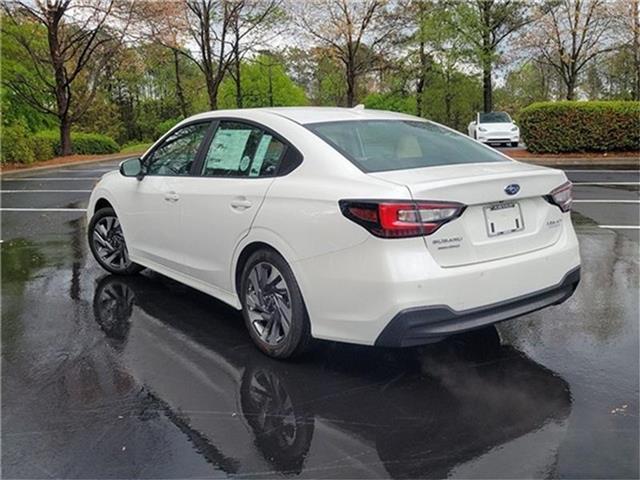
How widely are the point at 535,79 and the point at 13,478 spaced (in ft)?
140

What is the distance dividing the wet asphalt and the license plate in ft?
2.72

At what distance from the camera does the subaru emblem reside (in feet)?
10.3

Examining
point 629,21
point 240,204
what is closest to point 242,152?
point 240,204

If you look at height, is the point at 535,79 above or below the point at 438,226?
above

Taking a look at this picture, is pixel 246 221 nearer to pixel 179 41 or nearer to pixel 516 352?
pixel 516 352

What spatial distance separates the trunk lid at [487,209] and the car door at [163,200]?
178cm

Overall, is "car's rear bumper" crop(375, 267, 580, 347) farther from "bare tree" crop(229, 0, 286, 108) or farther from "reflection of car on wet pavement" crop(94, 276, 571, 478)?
"bare tree" crop(229, 0, 286, 108)

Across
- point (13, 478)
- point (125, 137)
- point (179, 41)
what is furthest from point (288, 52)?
point (13, 478)

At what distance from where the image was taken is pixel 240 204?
3652mm

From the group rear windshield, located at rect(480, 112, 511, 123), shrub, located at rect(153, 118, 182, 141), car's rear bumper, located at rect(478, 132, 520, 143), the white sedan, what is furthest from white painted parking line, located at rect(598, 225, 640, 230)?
shrub, located at rect(153, 118, 182, 141)

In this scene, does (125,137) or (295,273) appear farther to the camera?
(125,137)

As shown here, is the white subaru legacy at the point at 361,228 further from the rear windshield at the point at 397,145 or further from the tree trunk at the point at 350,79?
the tree trunk at the point at 350,79

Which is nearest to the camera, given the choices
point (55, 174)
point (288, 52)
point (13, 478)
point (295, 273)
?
point (13, 478)

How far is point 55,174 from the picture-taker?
54.2 feet
